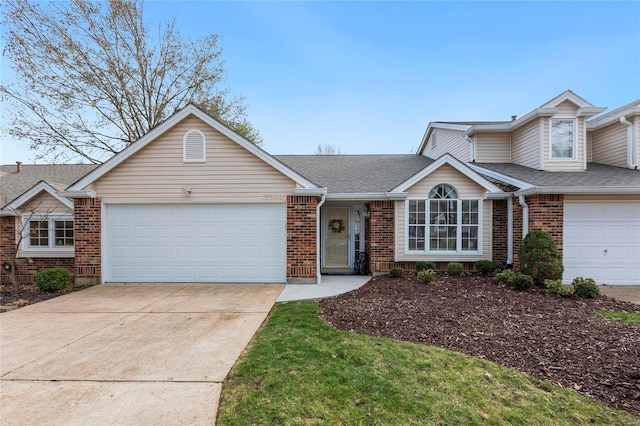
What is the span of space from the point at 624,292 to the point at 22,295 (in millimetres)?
15784

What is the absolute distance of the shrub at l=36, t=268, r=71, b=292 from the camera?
8094mm

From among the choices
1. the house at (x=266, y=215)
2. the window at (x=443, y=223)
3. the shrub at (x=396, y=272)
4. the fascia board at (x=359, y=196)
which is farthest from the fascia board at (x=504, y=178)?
the shrub at (x=396, y=272)

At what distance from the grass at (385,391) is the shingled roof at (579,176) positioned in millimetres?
7213

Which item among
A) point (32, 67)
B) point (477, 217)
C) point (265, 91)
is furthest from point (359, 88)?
point (32, 67)

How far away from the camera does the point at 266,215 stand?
29.0 ft

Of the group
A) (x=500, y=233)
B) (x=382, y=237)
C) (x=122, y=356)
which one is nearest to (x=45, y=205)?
(x=122, y=356)

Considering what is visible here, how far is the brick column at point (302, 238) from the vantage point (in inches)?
343

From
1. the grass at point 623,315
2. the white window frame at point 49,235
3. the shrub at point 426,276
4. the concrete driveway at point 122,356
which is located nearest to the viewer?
the concrete driveway at point 122,356

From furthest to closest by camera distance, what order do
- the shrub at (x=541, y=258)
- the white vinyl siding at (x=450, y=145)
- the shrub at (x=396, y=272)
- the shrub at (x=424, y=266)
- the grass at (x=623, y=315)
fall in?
the white vinyl siding at (x=450, y=145) → the shrub at (x=424, y=266) → the shrub at (x=396, y=272) → the shrub at (x=541, y=258) → the grass at (x=623, y=315)

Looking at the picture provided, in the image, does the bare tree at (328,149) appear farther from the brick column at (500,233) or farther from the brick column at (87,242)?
the brick column at (87,242)

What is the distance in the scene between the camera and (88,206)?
8.77m

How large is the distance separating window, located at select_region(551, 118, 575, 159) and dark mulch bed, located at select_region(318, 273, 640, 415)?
5.53m

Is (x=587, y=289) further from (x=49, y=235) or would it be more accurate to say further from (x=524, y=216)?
(x=49, y=235)

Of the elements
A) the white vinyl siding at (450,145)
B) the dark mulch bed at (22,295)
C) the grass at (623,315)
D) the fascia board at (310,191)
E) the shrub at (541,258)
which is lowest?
the dark mulch bed at (22,295)
